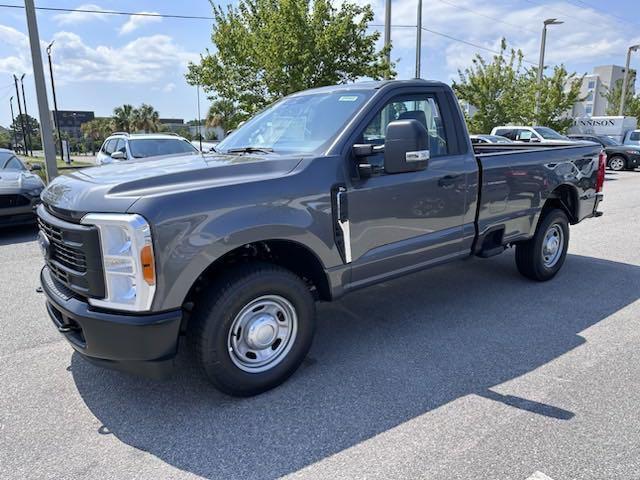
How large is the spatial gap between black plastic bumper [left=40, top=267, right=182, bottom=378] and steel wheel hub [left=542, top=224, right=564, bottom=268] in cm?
432

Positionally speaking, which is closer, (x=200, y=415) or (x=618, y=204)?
(x=200, y=415)

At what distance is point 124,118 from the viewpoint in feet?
212

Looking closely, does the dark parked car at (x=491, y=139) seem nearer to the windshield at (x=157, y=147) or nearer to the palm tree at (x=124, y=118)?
the windshield at (x=157, y=147)

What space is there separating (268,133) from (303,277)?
1.37m

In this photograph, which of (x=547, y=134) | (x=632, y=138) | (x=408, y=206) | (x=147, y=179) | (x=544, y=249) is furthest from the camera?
(x=632, y=138)

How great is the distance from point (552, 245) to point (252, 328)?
3996 millimetres

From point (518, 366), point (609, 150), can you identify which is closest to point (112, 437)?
point (518, 366)

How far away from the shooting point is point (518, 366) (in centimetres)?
356

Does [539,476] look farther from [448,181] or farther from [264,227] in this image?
[448,181]

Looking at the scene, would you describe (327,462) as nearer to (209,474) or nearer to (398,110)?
(209,474)

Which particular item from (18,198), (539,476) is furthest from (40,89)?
(539,476)

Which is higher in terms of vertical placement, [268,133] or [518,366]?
[268,133]

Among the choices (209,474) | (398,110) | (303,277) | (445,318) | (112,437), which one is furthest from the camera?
(445,318)

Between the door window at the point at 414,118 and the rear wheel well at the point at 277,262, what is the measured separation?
39.3 inches
